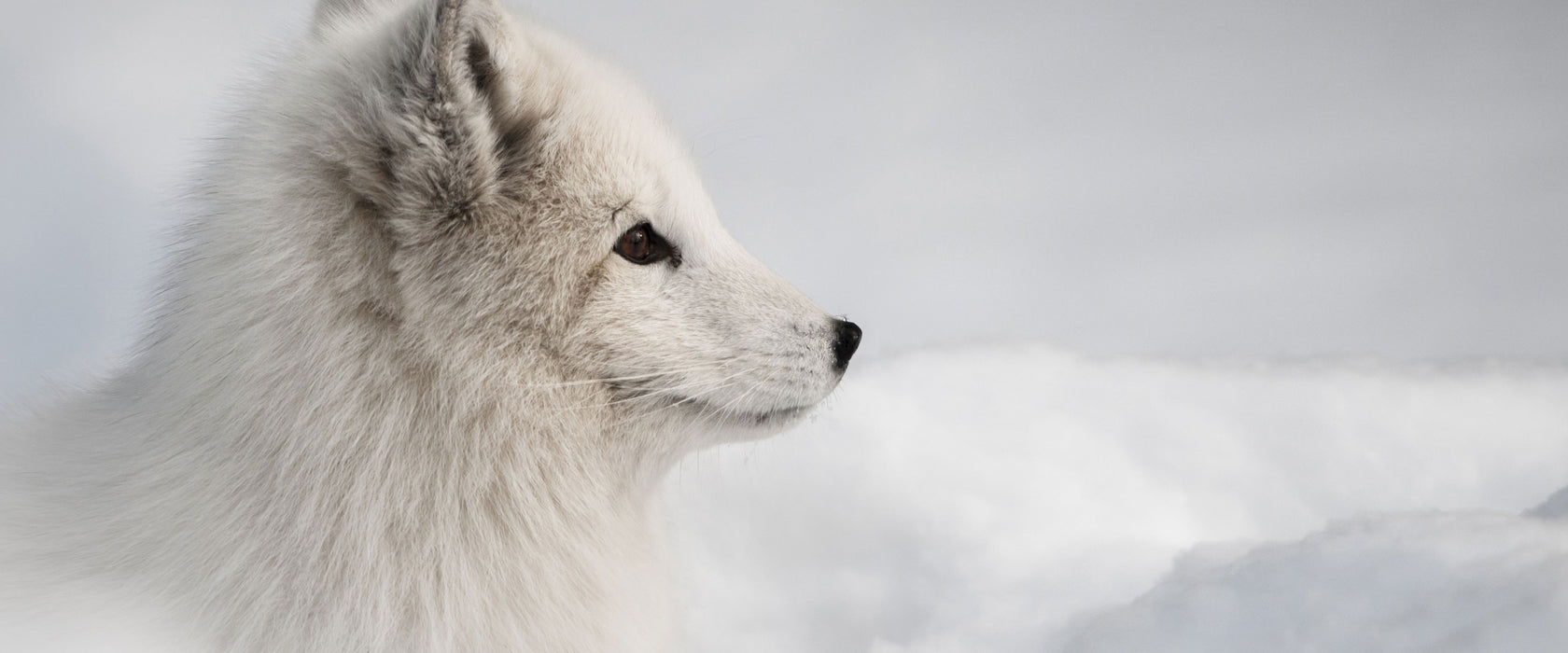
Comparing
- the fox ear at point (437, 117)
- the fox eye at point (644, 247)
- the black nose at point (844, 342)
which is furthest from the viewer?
the black nose at point (844, 342)

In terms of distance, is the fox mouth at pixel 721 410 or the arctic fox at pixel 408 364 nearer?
the arctic fox at pixel 408 364

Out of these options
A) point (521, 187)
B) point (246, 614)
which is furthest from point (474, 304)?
point (246, 614)

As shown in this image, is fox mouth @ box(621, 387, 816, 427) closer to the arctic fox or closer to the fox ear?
the arctic fox

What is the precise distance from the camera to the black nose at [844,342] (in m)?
2.30

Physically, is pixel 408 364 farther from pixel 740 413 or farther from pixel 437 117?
pixel 740 413

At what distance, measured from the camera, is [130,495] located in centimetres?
213

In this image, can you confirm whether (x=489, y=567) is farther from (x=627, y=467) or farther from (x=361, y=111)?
(x=361, y=111)

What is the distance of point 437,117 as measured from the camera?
6.49ft

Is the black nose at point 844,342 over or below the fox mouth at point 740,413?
over

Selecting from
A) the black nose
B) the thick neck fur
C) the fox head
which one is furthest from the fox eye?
the black nose

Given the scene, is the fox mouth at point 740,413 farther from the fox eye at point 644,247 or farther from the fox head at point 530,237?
the fox eye at point 644,247

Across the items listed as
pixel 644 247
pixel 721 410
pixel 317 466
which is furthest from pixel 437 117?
pixel 721 410

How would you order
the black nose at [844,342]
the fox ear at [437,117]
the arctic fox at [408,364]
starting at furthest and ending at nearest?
the black nose at [844,342] < the arctic fox at [408,364] < the fox ear at [437,117]

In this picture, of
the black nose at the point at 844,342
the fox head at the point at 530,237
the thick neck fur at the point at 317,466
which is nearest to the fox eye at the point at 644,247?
the fox head at the point at 530,237
